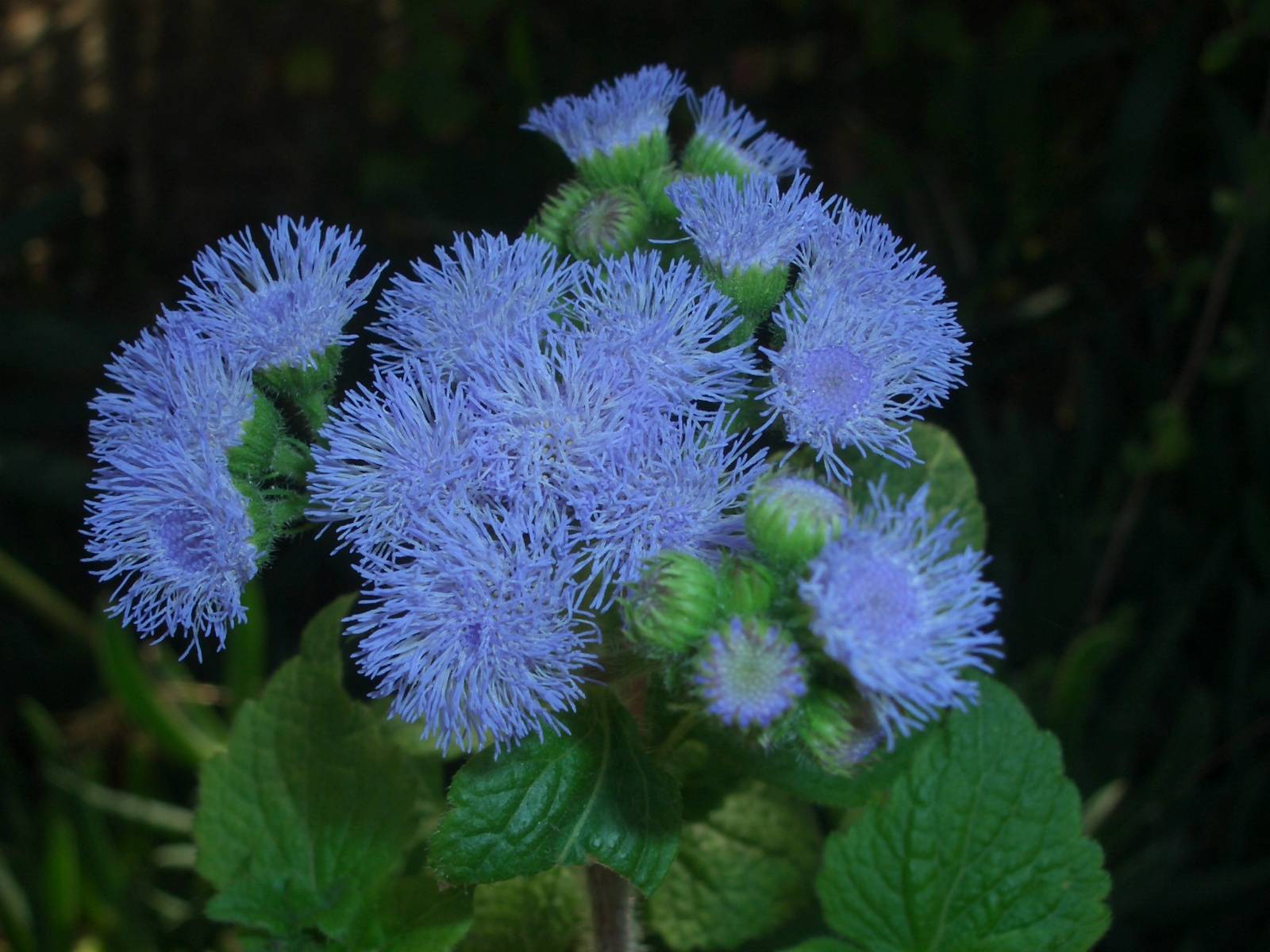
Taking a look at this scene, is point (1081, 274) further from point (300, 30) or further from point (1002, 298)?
point (300, 30)

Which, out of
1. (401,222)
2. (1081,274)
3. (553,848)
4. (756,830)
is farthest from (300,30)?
(553,848)

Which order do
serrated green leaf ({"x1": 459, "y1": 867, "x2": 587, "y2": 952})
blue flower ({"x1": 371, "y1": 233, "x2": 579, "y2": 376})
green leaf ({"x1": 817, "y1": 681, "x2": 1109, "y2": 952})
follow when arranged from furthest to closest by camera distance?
serrated green leaf ({"x1": 459, "y1": 867, "x2": 587, "y2": 952}) < green leaf ({"x1": 817, "y1": 681, "x2": 1109, "y2": 952}) < blue flower ({"x1": 371, "y1": 233, "x2": 579, "y2": 376})

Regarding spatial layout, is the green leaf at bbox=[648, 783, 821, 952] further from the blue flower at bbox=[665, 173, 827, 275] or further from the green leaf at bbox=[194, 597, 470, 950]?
the blue flower at bbox=[665, 173, 827, 275]

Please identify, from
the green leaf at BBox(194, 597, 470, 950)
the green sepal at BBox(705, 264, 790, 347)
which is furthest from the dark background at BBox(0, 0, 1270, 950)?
the green sepal at BBox(705, 264, 790, 347)

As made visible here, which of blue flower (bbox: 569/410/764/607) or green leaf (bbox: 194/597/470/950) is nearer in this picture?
blue flower (bbox: 569/410/764/607)

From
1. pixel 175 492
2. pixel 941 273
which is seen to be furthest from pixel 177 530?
pixel 941 273

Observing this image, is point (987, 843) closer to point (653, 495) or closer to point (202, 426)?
point (653, 495)

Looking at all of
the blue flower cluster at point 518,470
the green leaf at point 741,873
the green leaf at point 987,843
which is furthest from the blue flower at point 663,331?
the green leaf at point 741,873

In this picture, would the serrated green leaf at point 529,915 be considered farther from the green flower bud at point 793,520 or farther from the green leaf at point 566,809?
the green flower bud at point 793,520
